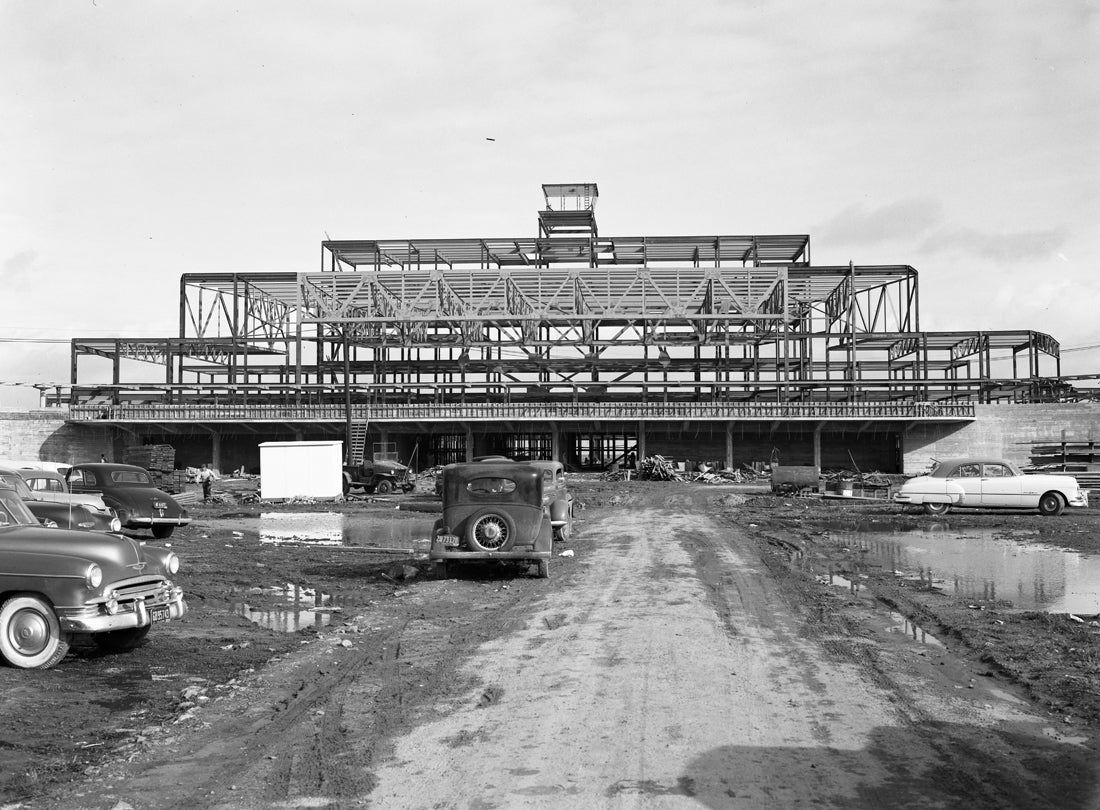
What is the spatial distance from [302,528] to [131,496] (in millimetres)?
4674

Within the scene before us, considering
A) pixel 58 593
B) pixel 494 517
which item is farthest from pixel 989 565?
pixel 58 593

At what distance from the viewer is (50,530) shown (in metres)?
9.16

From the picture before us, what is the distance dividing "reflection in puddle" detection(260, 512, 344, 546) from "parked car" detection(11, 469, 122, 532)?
347 cm

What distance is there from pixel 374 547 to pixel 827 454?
38.8m

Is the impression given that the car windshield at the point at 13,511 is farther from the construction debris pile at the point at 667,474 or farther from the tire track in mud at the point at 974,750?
A: the construction debris pile at the point at 667,474

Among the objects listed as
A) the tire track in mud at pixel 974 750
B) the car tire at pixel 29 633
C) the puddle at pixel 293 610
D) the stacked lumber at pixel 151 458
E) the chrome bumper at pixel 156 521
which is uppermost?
the stacked lumber at pixel 151 458

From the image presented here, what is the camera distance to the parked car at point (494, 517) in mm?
14094

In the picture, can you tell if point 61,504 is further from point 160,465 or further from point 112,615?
point 160,465

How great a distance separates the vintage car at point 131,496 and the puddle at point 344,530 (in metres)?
2.04

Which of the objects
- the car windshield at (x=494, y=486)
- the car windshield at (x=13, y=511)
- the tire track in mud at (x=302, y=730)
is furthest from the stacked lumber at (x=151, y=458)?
the tire track in mud at (x=302, y=730)

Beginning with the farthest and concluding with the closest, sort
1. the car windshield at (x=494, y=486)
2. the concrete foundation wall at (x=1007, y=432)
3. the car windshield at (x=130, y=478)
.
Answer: the concrete foundation wall at (x=1007, y=432), the car windshield at (x=130, y=478), the car windshield at (x=494, y=486)

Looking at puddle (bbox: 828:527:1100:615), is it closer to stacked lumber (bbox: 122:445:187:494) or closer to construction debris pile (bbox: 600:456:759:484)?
stacked lumber (bbox: 122:445:187:494)

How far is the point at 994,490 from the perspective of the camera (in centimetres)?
2467

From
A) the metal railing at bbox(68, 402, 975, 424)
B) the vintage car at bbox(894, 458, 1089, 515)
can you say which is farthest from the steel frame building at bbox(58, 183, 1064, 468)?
the vintage car at bbox(894, 458, 1089, 515)
